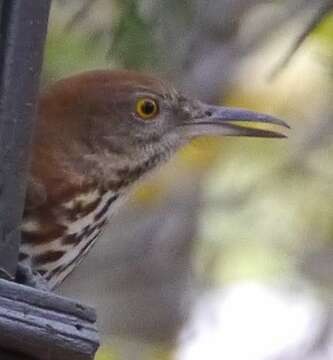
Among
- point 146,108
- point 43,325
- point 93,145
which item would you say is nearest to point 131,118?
point 146,108

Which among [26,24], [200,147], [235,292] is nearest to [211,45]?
[200,147]

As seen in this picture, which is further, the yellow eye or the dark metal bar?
the yellow eye

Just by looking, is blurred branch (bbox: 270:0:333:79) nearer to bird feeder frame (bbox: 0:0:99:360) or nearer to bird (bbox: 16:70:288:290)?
bird (bbox: 16:70:288:290)

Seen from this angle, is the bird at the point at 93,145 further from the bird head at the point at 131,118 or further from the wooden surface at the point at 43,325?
the wooden surface at the point at 43,325

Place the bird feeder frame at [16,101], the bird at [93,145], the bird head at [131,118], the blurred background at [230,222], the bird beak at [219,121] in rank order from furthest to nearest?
the blurred background at [230,222]
the bird beak at [219,121]
the bird head at [131,118]
the bird at [93,145]
the bird feeder frame at [16,101]

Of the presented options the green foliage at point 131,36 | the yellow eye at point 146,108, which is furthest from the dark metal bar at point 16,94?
the green foliage at point 131,36

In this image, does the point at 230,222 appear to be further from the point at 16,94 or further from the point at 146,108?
the point at 16,94

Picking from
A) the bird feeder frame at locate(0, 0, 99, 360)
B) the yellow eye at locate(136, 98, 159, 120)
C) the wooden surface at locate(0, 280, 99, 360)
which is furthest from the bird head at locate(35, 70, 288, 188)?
the wooden surface at locate(0, 280, 99, 360)
